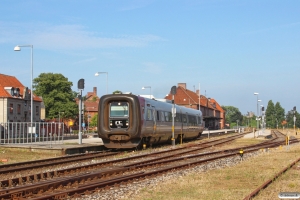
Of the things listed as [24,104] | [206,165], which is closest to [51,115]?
[24,104]

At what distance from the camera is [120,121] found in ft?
86.9

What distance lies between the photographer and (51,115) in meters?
91.8

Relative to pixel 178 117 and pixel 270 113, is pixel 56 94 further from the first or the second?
pixel 270 113

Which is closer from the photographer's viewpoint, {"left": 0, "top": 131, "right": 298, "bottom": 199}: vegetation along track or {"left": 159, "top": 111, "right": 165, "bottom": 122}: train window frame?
{"left": 0, "top": 131, "right": 298, "bottom": 199}: vegetation along track

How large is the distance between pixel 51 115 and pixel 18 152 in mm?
67389

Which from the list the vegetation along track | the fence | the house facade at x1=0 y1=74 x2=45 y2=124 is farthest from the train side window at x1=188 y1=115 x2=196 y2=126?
the house facade at x1=0 y1=74 x2=45 y2=124

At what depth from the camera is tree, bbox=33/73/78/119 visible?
91.2 metres

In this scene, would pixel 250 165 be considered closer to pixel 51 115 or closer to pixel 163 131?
pixel 163 131

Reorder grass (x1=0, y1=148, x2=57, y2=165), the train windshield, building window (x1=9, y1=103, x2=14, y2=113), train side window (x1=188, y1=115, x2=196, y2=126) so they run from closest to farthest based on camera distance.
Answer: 1. grass (x1=0, y1=148, x2=57, y2=165)
2. the train windshield
3. train side window (x1=188, y1=115, x2=196, y2=126)
4. building window (x1=9, y1=103, x2=14, y2=113)

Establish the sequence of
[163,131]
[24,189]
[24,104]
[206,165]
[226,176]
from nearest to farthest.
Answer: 1. [24,189]
2. [226,176]
3. [206,165]
4. [163,131]
5. [24,104]

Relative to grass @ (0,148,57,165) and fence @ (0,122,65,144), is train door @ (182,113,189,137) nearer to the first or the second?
fence @ (0,122,65,144)

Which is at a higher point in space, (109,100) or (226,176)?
(109,100)

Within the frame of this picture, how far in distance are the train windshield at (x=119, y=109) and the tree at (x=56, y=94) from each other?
65.1 meters

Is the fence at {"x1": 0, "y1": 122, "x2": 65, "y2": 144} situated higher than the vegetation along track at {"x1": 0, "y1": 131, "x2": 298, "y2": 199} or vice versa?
the fence at {"x1": 0, "y1": 122, "x2": 65, "y2": 144}
